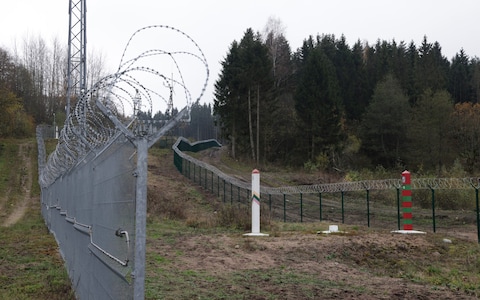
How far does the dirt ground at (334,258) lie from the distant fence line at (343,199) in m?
3.85

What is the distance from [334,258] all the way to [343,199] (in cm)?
1614

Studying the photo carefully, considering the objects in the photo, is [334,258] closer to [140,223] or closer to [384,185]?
[140,223]

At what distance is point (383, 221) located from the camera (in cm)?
2250

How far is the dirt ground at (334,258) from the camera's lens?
8.30m

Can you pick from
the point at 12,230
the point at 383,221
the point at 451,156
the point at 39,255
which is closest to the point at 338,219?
the point at 383,221

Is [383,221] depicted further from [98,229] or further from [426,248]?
[98,229]

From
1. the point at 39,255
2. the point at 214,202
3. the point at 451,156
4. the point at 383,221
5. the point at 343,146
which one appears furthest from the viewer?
the point at 343,146

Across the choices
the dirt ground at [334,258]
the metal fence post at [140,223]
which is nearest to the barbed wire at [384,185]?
the dirt ground at [334,258]

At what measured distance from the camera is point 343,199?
92.5 feet

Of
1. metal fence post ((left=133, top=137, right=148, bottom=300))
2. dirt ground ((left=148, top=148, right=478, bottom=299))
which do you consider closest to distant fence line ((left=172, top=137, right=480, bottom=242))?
dirt ground ((left=148, top=148, right=478, bottom=299))

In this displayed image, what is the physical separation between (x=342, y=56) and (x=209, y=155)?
27.6 meters

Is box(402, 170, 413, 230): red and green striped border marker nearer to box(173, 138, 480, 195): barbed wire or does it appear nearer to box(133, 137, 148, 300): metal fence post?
box(173, 138, 480, 195): barbed wire

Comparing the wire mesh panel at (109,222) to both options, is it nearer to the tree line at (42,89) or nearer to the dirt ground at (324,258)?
the dirt ground at (324,258)

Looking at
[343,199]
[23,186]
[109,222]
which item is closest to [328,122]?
[343,199]
